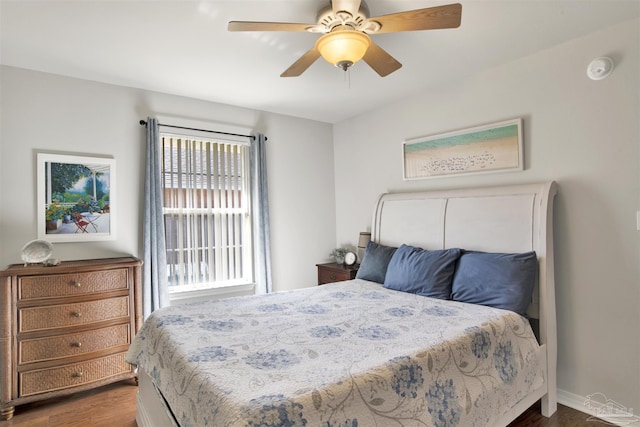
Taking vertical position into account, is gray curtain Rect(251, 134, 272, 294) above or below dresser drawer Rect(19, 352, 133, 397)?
above

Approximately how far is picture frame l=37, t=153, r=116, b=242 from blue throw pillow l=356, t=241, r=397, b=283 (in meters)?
2.33

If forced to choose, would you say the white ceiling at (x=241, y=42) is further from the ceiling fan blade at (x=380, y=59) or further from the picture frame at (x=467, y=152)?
the picture frame at (x=467, y=152)

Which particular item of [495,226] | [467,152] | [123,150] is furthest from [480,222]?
[123,150]

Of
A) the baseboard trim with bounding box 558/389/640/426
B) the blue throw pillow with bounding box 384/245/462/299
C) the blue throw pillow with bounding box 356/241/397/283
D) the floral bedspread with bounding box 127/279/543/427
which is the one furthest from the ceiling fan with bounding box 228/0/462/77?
the baseboard trim with bounding box 558/389/640/426

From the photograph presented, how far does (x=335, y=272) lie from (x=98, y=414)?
2.32 meters

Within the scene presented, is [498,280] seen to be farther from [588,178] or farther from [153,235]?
[153,235]

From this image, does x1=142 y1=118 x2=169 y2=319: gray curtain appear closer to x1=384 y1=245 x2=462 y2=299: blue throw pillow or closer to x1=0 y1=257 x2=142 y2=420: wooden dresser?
x1=0 y1=257 x2=142 y2=420: wooden dresser

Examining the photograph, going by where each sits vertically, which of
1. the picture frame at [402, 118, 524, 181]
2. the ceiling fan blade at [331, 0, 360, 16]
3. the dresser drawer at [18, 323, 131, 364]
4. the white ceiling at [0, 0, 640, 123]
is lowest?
the dresser drawer at [18, 323, 131, 364]

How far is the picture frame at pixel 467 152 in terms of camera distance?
106 inches

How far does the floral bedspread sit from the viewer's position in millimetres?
1227

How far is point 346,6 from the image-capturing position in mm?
1704

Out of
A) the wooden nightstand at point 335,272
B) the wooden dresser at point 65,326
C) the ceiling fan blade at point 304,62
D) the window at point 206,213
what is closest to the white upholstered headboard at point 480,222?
the wooden nightstand at point 335,272

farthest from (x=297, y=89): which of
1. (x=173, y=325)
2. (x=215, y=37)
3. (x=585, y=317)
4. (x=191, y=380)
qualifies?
(x=585, y=317)

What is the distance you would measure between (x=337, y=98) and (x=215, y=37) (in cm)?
152
